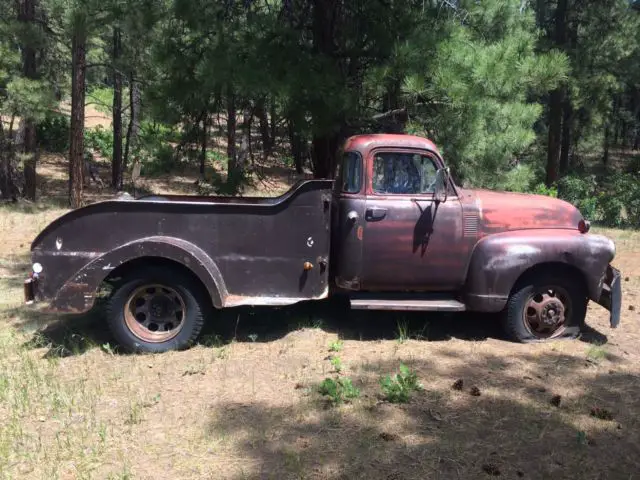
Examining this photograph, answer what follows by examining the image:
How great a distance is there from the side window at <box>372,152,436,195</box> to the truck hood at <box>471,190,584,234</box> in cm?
53

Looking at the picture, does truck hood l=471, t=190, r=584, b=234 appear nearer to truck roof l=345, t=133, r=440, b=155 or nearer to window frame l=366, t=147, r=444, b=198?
window frame l=366, t=147, r=444, b=198

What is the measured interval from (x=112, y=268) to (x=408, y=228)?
2.65 metres

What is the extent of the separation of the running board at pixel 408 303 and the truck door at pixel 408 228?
11cm

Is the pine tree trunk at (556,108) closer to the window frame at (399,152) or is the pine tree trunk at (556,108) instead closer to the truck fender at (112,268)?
the window frame at (399,152)

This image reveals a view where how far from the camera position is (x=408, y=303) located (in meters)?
5.40

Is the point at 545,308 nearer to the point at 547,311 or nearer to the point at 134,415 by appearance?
the point at 547,311

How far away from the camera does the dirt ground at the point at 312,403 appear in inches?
139

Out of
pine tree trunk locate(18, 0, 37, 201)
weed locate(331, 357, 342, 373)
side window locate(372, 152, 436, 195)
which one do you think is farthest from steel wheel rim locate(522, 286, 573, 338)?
pine tree trunk locate(18, 0, 37, 201)

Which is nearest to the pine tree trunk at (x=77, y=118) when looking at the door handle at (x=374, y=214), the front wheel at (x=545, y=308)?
the door handle at (x=374, y=214)

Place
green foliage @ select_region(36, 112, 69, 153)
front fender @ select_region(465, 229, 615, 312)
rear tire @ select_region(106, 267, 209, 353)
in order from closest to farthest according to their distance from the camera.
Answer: rear tire @ select_region(106, 267, 209, 353)
front fender @ select_region(465, 229, 615, 312)
green foliage @ select_region(36, 112, 69, 153)

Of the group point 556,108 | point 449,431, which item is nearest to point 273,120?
point 449,431

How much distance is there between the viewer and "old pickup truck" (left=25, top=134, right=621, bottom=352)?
504 cm

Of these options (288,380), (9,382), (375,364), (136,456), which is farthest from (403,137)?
(9,382)

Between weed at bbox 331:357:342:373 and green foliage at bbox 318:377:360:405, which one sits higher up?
weed at bbox 331:357:342:373
